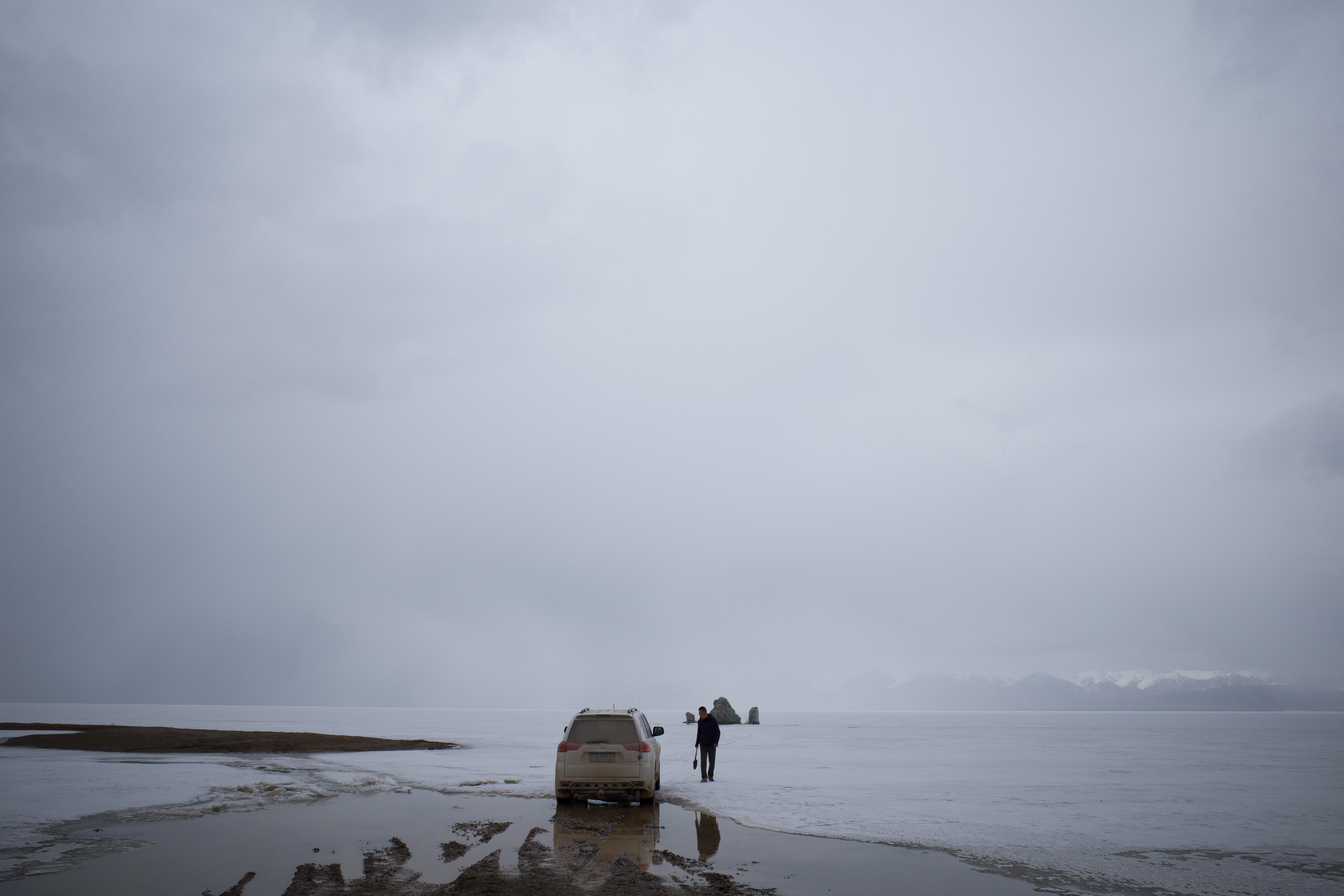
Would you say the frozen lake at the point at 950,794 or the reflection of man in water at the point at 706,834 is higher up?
the reflection of man in water at the point at 706,834

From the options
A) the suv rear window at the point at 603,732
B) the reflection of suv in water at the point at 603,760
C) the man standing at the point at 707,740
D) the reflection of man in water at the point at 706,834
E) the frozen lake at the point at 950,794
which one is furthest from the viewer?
the man standing at the point at 707,740

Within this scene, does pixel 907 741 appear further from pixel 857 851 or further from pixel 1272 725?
pixel 1272 725

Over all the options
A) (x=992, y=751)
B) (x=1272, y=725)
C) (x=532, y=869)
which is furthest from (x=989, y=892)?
(x=1272, y=725)

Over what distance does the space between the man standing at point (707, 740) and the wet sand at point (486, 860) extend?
725 cm

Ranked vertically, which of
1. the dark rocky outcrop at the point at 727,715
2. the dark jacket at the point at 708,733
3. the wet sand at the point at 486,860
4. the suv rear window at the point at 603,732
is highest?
the suv rear window at the point at 603,732

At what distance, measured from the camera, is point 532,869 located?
9.72 meters

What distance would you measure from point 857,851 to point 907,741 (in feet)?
147

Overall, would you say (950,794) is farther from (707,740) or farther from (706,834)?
(706,834)

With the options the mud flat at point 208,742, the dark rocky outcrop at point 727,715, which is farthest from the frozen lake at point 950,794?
the dark rocky outcrop at point 727,715

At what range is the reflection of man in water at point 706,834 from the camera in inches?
451

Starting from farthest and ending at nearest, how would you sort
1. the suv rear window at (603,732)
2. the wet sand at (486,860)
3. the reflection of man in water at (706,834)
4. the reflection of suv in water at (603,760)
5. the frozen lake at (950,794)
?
the suv rear window at (603,732), the reflection of suv in water at (603,760), the frozen lake at (950,794), the reflection of man in water at (706,834), the wet sand at (486,860)

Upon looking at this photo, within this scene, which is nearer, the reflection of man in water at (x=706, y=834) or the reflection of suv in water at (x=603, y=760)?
the reflection of man in water at (x=706, y=834)

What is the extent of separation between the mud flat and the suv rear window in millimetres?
23558

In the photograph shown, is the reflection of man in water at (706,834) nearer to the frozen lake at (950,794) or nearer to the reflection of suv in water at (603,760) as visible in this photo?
the frozen lake at (950,794)
